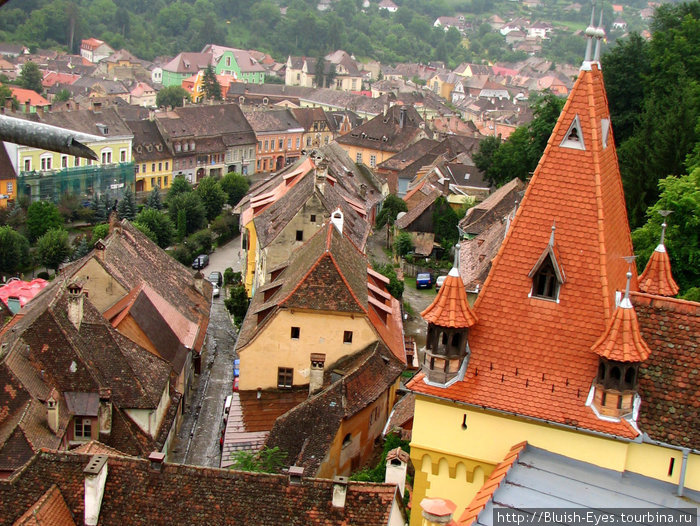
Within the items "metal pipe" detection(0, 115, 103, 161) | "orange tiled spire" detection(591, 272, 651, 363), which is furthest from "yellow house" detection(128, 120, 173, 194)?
"metal pipe" detection(0, 115, 103, 161)

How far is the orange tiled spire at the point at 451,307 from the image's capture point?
23.0 metres

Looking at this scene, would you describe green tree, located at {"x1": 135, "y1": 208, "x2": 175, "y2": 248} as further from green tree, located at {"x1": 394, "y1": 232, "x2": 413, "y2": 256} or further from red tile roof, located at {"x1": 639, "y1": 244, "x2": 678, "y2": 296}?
red tile roof, located at {"x1": 639, "y1": 244, "x2": 678, "y2": 296}

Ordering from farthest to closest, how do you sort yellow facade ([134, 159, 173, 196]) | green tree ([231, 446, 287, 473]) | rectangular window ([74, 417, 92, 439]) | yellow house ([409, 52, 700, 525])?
yellow facade ([134, 159, 173, 196]) → rectangular window ([74, 417, 92, 439]) → green tree ([231, 446, 287, 473]) → yellow house ([409, 52, 700, 525])

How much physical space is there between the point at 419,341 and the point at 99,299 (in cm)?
1958

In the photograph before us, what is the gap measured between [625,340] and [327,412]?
1708 cm

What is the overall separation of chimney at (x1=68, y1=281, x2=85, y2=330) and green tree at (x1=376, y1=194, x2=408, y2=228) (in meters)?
46.2

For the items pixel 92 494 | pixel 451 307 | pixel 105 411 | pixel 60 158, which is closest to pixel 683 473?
pixel 451 307

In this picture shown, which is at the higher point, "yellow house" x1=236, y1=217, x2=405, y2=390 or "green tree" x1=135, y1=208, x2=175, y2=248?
"yellow house" x1=236, y1=217, x2=405, y2=390

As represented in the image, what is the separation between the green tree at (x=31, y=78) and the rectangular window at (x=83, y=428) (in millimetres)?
128656

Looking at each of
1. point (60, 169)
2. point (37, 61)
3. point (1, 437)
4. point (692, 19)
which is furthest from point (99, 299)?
point (37, 61)

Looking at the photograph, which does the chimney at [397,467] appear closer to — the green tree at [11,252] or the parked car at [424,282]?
the parked car at [424,282]

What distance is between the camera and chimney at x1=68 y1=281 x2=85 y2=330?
4012 centimetres

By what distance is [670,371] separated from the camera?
22.2 m

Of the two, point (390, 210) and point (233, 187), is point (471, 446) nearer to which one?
point (390, 210)
